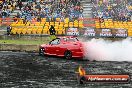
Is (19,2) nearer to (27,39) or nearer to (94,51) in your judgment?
(27,39)

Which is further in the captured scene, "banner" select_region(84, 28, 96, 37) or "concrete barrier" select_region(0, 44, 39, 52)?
"banner" select_region(84, 28, 96, 37)

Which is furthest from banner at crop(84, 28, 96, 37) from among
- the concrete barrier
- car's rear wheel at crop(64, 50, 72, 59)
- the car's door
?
car's rear wheel at crop(64, 50, 72, 59)

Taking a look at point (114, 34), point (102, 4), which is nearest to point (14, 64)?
point (114, 34)

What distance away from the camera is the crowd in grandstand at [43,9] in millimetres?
46844

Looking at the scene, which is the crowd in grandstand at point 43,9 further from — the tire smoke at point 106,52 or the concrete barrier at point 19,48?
the tire smoke at point 106,52

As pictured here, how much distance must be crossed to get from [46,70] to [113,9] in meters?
25.7

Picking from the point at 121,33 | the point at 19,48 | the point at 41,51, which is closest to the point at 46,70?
the point at 41,51

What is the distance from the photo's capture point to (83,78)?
18.5 meters

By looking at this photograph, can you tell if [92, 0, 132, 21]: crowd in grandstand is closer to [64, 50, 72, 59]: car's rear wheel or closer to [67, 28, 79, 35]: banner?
[67, 28, 79, 35]: banner

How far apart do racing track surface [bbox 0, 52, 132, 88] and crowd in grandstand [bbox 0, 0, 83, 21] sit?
15792 mm

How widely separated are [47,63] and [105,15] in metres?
20.9

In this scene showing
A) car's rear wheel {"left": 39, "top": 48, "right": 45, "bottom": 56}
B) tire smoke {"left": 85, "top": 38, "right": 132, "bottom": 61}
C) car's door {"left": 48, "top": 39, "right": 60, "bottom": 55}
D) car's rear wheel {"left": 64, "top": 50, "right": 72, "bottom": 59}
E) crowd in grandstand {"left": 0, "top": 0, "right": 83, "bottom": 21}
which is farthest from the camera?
crowd in grandstand {"left": 0, "top": 0, "right": 83, "bottom": 21}

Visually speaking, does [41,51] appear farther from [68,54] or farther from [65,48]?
[68,54]

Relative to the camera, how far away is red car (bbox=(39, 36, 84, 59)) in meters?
29.8
